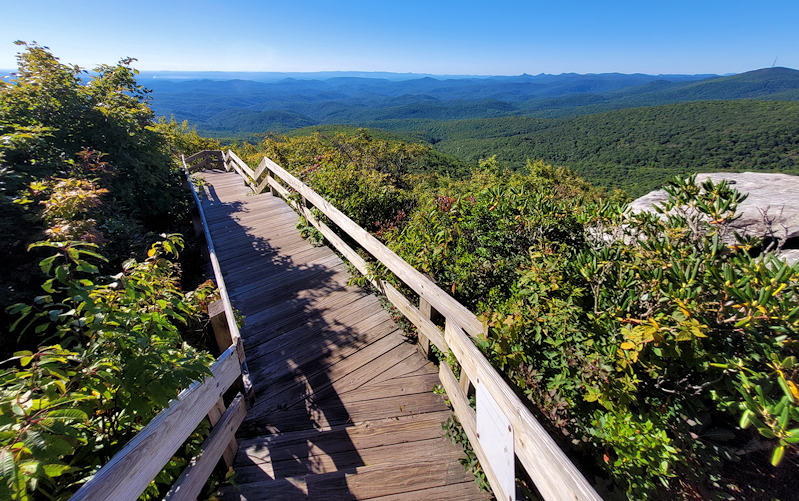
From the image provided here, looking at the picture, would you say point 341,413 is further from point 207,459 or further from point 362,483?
point 207,459

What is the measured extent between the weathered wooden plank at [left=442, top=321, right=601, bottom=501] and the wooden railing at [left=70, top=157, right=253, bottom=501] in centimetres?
155

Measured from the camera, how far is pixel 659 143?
108438mm

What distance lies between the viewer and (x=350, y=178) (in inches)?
217

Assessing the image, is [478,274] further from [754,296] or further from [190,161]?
[190,161]

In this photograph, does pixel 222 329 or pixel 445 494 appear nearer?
pixel 445 494

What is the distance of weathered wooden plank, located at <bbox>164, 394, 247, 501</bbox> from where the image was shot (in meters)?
1.67

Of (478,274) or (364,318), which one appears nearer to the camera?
(478,274)

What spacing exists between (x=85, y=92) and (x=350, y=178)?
4.69 m

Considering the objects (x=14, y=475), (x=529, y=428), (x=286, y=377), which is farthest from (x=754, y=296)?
(x=286, y=377)

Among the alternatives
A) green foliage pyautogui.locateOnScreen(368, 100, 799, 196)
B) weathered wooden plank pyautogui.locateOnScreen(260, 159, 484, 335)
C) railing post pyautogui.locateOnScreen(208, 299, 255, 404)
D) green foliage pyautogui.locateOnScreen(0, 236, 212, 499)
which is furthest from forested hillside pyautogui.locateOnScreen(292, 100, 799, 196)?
green foliage pyautogui.locateOnScreen(0, 236, 212, 499)

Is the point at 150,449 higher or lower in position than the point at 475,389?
higher

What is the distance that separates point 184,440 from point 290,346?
1.98 m

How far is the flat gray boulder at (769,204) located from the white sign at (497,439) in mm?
3476

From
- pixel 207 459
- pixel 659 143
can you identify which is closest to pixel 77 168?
pixel 207 459
